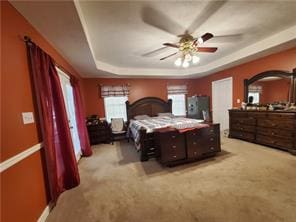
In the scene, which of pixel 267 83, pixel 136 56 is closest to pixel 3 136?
pixel 136 56

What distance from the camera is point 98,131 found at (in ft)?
16.7

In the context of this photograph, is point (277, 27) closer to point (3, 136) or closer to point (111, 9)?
point (111, 9)

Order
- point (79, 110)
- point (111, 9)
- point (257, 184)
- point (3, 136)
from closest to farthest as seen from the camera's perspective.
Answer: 1. point (3, 136)
2. point (111, 9)
3. point (257, 184)
4. point (79, 110)

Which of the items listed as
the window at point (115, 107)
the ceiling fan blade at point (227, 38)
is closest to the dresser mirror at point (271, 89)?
the ceiling fan blade at point (227, 38)

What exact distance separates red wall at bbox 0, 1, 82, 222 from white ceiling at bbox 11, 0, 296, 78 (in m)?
0.34

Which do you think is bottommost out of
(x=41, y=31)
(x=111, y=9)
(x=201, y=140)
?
(x=201, y=140)

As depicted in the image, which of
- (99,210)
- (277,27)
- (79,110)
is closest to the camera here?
(99,210)

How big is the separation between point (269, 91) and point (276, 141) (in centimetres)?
137

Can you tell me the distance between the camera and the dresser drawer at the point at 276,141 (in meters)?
3.31

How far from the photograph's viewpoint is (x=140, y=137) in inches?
135

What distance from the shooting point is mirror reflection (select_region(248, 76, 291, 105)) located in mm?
3713

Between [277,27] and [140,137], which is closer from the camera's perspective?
[277,27]

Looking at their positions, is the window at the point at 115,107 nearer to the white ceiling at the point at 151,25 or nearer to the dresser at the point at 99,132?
the dresser at the point at 99,132

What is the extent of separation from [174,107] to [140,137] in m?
3.60
